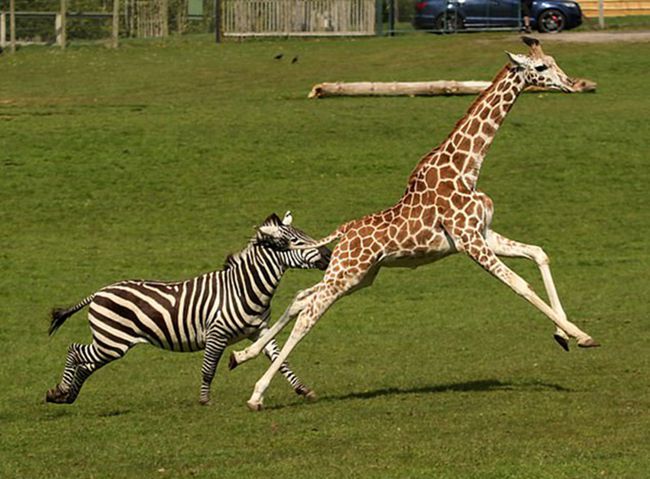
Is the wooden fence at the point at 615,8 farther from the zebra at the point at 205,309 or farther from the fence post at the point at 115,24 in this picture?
the zebra at the point at 205,309

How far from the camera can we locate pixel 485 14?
49.1 m

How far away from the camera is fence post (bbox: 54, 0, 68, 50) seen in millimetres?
48069

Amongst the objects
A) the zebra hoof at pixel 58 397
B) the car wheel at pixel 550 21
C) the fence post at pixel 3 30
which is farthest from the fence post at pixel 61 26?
the zebra hoof at pixel 58 397

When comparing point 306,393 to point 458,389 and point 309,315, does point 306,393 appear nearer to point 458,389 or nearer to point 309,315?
point 309,315

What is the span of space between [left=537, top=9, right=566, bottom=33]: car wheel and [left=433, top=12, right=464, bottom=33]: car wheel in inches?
96.8

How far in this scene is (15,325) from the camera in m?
21.2

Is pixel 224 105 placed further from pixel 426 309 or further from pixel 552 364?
pixel 552 364

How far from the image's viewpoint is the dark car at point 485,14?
1927 inches

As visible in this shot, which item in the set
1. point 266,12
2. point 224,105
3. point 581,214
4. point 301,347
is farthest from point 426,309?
point 266,12

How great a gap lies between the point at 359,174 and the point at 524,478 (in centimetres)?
1964

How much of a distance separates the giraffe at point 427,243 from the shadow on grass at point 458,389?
0.55 meters

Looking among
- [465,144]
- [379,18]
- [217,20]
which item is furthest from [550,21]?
[465,144]

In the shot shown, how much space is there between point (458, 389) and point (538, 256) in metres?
1.51

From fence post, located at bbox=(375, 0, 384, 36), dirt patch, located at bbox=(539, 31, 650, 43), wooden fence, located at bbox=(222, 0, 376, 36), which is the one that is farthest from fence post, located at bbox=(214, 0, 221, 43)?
dirt patch, located at bbox=(539, 31, 650, 43)
